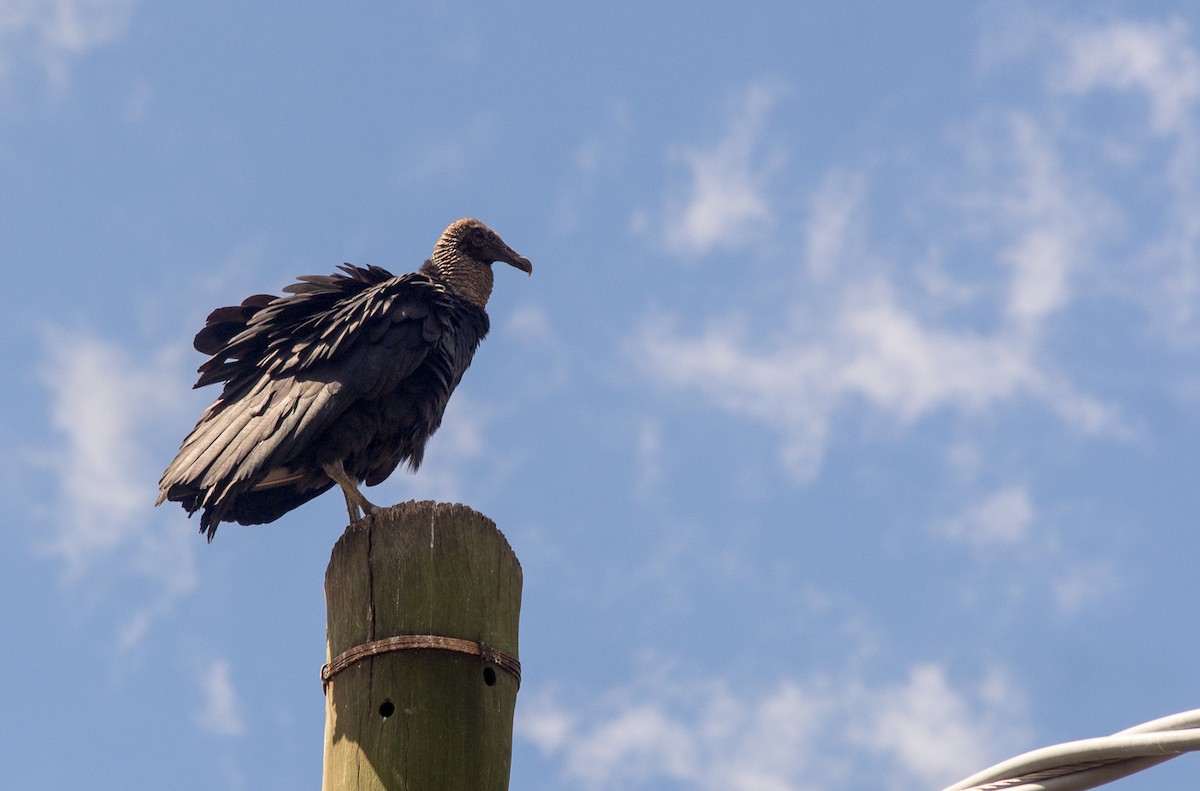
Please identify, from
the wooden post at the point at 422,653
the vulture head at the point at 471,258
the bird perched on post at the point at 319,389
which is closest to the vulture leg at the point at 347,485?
the bird perched on post at the point at 319,389

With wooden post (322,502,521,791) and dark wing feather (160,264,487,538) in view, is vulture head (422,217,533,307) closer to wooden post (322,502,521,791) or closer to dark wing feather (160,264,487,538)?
dark wing feather (160,264,487,538)

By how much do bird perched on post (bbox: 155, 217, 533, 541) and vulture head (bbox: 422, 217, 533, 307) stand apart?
580 mm

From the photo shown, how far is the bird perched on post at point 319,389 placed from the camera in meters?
4.63

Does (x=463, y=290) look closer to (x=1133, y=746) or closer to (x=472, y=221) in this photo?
(x=472, y=221)

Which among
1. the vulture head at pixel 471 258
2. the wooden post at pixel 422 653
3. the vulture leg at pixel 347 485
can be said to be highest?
the vulture head at pixel 471 258

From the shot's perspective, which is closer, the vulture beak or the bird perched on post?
the bird perched on post

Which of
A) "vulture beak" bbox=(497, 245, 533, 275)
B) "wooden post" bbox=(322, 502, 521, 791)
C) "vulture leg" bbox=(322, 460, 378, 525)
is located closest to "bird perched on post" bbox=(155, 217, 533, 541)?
"vulture leg" bbox=(322, 460, 378, 525)

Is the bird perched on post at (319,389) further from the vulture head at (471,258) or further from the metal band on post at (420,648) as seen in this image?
the metal band on post at (420,648)

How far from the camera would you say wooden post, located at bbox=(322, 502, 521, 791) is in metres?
2.45

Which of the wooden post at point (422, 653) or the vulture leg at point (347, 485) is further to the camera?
the vulture leg at point (347, 485)

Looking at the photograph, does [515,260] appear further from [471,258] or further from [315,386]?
[315,386]

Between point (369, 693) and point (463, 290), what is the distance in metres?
3.85

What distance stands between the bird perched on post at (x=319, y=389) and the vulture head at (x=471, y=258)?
580 mm

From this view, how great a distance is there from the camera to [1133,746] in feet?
5.89
